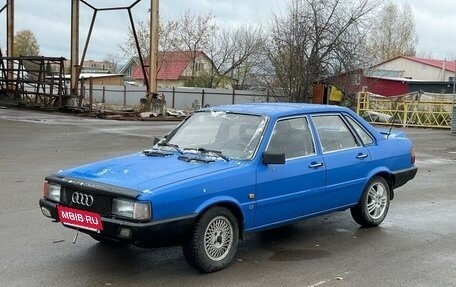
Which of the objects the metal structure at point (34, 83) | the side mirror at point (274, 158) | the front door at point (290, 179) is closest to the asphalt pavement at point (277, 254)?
the front door at point (290, 179)

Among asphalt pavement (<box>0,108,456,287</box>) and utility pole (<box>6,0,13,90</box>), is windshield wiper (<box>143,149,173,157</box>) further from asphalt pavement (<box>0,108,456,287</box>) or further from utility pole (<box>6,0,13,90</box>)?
utility pole (<box>6,0,13,90</box>)

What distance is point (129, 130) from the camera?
20406mm

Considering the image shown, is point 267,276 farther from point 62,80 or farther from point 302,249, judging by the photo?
point 62,80

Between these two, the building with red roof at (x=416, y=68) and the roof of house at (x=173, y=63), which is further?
the roof of house at (x=173, y=63)

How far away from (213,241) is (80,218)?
3.88ft

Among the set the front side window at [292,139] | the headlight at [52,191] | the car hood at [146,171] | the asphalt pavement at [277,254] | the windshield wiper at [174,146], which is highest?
the front side window at [292,139]

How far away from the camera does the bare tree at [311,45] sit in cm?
3152

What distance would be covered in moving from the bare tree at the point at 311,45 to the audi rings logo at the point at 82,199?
27.4 metres

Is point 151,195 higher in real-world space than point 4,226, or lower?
higher

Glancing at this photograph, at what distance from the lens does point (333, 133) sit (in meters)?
6.51

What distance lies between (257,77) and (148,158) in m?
29.9

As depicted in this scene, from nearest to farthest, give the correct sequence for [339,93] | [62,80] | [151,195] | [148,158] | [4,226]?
[151,195] → [148,158] → [4,226] → [62,80] → [339,93]

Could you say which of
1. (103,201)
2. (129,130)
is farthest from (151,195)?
(129,130)

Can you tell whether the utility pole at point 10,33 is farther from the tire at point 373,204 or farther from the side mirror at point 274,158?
the side mirror at point 274,158
